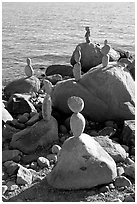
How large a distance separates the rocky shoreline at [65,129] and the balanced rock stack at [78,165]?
32 mm

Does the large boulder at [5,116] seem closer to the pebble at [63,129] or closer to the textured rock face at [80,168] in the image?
the pebble at [63,129]

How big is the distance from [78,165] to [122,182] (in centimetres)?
56

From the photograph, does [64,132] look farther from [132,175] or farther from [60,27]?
[60,27]

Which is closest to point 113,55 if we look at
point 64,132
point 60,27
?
point 64,132

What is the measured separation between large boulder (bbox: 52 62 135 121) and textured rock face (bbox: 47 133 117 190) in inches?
77.0

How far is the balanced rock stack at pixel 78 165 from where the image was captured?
4277mm

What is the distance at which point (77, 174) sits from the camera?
4281mm

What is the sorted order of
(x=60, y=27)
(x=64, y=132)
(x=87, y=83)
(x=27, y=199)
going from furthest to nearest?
(x=60, y=27)
(x=87, y=83)
(x=64, y=132)
(x=27, y=199)

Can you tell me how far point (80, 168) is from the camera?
4.30 meters

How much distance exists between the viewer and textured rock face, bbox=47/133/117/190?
427 centimetres

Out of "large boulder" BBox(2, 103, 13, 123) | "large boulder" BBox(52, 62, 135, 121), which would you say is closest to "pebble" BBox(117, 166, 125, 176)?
"large boulder" BBox(52, 62, 135, 121)

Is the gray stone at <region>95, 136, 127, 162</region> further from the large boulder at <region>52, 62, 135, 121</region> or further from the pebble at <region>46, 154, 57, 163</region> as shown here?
A: the large boulder at <region>52, 62, 135, 121</region>

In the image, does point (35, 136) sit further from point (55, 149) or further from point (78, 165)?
point (78, 165)

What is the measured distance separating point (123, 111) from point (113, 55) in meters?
4.79
